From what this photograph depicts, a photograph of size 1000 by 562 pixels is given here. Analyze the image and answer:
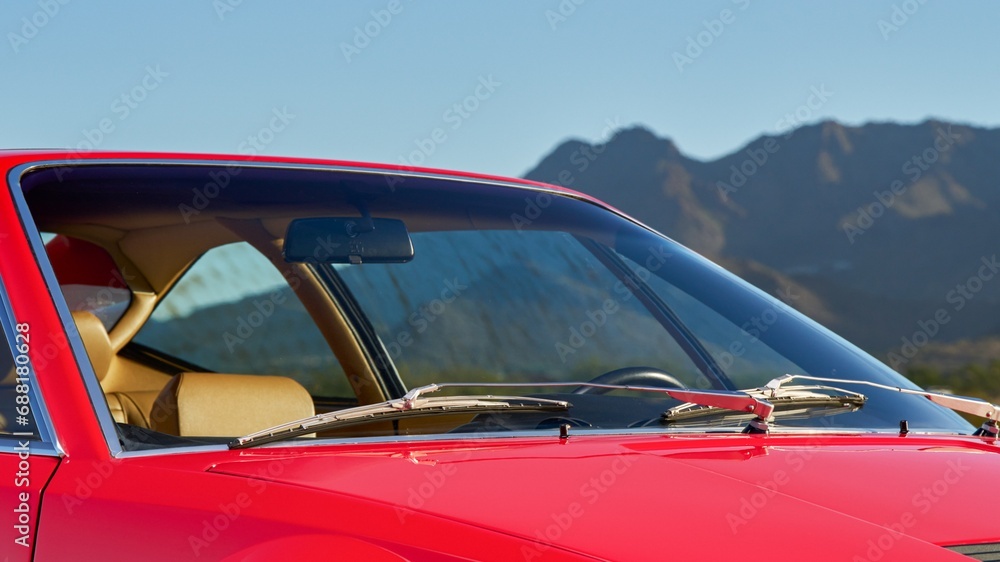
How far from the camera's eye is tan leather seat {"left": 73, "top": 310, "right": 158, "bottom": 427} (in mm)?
3188

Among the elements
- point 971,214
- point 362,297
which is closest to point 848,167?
point 971,214

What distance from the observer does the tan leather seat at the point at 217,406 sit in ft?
8.16

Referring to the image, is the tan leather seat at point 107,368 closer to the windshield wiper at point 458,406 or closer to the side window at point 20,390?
the side window at point 20,390

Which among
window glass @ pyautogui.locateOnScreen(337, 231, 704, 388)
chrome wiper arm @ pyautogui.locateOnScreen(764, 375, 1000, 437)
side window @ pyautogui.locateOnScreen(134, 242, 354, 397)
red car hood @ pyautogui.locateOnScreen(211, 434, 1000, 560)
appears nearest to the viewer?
red car hood @ pyautogui.locateOnScreen(211, 434, 1000, 560)

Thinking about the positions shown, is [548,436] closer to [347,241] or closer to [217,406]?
[347,241]

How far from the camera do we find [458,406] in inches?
80.6

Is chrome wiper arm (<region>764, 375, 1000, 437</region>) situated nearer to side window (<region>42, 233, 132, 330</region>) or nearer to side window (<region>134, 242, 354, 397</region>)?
side window (<region>134, 242, 354, 397</region>)

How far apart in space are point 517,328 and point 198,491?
1.87 metres

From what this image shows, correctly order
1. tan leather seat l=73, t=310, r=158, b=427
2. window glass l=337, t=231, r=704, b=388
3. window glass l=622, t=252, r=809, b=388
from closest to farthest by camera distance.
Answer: window glass l=622, t=252, r=809, b=388 → window glass l=337, t=231, r=704, b=388 → tan leather seat l=73, t=310, r=158, b=427

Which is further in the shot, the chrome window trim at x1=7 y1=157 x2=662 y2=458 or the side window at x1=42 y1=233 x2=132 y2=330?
the side window at x1=42 y1=233 x2=132 y2=330

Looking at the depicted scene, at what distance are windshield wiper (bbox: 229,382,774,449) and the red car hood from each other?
0.04 m

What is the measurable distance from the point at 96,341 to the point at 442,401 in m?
1.77

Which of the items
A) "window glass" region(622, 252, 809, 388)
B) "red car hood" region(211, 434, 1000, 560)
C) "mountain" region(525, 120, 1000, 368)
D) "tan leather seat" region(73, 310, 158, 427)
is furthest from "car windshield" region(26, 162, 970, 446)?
"mountain" region(525, 120, 1000, 368)

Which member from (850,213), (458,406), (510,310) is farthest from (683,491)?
(850,213)
